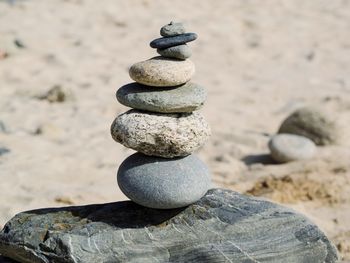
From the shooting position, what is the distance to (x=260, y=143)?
742 centimetres

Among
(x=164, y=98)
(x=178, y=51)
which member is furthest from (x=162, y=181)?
(x=178, y=51)

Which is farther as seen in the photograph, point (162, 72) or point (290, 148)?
point (290, 148)

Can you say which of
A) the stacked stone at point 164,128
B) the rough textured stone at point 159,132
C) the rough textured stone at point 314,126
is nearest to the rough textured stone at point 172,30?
the stacked stone at point 164,128

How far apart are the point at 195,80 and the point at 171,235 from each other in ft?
16.5

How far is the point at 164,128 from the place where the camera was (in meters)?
4.27

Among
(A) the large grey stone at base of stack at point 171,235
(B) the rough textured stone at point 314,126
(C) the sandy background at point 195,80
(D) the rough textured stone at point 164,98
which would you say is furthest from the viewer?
(B) the rough textured stone at point 314,126

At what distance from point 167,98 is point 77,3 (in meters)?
7.66

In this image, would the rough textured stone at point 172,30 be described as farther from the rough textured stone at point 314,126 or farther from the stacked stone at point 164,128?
the rough textured stone at point 314,126

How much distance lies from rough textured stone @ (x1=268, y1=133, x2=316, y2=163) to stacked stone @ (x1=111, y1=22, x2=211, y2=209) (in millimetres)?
2599

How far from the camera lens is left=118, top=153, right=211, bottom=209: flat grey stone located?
4258 millimetres

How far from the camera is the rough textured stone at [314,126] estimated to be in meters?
7.27

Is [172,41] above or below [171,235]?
above

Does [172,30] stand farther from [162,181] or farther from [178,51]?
[162,181]

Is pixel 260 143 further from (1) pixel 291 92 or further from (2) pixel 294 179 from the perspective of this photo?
(1) pixel 291 92
